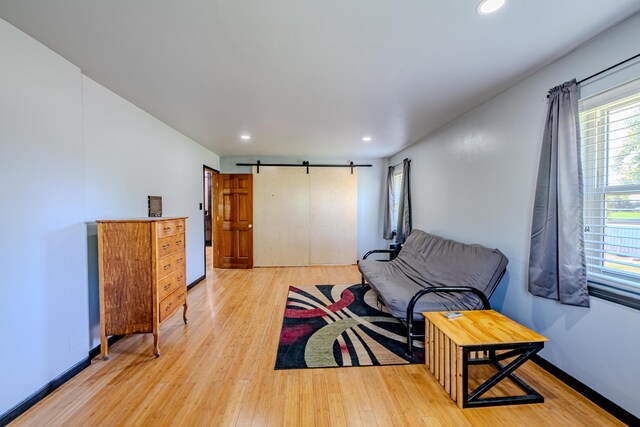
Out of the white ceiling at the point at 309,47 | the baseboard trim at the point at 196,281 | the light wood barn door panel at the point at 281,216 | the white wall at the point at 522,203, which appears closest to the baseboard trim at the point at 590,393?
the white wall at the point at 522,203

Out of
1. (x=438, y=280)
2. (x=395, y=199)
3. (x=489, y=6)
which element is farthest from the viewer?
(x=395, y=199)

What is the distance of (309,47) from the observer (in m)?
1.71

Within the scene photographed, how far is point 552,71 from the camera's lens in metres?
1.96

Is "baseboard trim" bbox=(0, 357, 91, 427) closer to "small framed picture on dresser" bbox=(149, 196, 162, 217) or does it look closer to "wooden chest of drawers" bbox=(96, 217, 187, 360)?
"wooden chest of drawers" bbox=(96, 217, 187, 360)

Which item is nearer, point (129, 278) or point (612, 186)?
point (612, 186)

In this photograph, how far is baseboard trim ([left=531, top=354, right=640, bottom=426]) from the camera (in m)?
1.49

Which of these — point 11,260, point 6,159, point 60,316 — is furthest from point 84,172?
point 60,316

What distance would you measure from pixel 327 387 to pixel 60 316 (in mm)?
2064

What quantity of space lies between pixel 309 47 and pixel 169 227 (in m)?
2.05

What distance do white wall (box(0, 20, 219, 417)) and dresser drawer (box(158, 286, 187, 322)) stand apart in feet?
1.79

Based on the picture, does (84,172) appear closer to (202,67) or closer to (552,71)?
(202,67)

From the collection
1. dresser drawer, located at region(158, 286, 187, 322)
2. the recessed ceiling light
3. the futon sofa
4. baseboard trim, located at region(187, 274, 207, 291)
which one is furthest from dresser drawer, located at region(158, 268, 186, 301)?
the recessed ceiling light

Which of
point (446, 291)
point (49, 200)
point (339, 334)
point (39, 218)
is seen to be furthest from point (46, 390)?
point (446, 291)

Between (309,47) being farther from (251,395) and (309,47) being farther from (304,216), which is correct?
(304,216)
